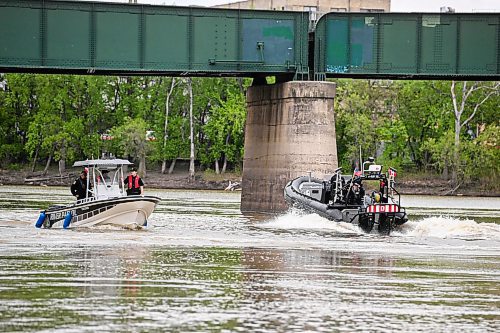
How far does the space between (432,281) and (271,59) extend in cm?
3074

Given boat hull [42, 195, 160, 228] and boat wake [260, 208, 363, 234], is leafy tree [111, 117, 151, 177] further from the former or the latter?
boat hull [42, 195, 160, 228]

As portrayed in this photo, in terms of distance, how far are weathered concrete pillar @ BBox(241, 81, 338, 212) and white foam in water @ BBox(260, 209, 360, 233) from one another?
5.25m

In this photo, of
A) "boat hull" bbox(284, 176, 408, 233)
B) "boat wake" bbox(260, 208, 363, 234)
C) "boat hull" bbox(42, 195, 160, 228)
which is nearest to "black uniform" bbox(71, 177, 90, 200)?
"boat hull" bbox(42, 195, 160, 228)

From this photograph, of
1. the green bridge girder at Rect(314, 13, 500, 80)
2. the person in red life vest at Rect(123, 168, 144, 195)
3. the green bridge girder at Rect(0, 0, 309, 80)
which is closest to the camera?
the person in red life vest at Rect(123, 168, 144, 195)

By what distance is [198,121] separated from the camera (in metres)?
105

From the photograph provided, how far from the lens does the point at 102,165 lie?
125 ft

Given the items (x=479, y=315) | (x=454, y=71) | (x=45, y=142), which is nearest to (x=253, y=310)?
(x=479, y=315)

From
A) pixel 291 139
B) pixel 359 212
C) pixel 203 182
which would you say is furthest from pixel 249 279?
pixel 203 182

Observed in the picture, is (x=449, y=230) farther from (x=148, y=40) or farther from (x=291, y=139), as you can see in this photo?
(x=148, y=40)

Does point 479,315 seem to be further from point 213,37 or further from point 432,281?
point 213,37

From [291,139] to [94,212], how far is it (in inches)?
650

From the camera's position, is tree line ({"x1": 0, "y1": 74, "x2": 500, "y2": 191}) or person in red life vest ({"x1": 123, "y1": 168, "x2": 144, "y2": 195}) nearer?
person in red life vest ({"x1": 123, "y1": 168, "x2": 144, "y2": 195})

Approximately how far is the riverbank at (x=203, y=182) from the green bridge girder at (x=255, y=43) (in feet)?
121

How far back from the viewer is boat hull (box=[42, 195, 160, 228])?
3703 centimetres
